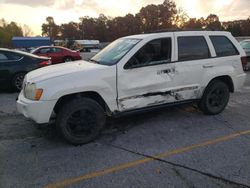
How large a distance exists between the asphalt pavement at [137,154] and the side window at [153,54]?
127 centimetres

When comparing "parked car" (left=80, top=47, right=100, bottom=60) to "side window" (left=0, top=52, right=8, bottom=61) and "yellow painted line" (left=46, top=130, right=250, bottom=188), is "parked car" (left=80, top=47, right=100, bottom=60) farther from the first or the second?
"yellow painted line" (left=46, top=130, right=250, bottom=188)

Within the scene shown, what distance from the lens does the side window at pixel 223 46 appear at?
588 cm

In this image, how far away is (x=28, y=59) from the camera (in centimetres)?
891

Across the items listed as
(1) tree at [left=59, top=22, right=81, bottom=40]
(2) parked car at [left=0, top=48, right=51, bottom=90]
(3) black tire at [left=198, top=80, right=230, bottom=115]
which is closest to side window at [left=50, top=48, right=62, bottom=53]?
(2) parked car at [left=0, top=48, right=51, bottom=90]

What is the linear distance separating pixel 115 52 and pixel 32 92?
178cm

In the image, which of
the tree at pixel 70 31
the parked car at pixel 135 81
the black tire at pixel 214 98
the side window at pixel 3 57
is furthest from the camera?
the tree at pixel 70 31

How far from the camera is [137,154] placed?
4168 mm

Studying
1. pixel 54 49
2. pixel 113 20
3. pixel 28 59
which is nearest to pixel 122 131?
pixel 28 59

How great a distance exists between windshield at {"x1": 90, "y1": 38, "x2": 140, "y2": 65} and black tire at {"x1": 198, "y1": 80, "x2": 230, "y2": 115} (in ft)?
6.48

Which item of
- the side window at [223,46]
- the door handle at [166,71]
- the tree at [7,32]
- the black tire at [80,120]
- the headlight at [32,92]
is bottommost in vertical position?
the black tire at [80,120]

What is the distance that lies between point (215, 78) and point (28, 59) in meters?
6.00

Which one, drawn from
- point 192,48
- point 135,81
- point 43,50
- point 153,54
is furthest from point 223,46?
point 43,50

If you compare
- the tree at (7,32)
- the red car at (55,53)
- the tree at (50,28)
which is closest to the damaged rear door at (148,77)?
the red car at (55,53)

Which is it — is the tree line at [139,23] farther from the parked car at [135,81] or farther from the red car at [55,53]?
the parked car at [135,81]
